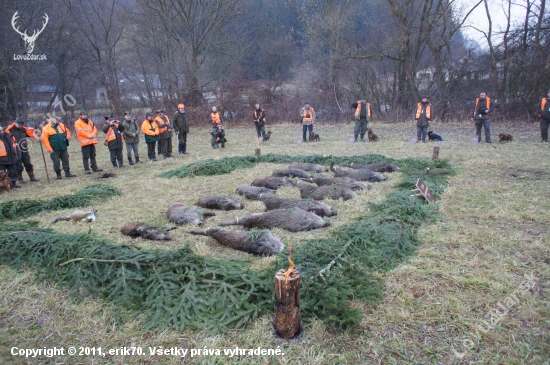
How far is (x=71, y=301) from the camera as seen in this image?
3775 mm

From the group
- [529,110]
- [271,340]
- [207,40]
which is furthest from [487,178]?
[207,40]

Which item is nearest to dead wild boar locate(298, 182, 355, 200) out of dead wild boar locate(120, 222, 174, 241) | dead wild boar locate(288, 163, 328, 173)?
dead wild boar locate(288, 163, 328, 173)

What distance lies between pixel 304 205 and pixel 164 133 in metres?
9.01

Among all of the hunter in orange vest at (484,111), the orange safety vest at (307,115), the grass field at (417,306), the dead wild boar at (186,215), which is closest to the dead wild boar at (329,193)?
the grass field at (417,306)

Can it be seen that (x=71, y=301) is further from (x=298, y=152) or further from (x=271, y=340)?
(x=298, y=152)

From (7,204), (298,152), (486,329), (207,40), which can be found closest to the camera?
(486,329)

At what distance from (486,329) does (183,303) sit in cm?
266

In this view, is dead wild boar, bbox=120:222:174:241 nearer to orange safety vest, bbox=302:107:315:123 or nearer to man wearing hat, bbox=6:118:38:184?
man wearing hat, bbox=6:118:38:184

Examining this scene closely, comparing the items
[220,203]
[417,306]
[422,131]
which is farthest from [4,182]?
[422,131]

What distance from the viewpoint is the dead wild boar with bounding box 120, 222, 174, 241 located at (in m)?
5.33

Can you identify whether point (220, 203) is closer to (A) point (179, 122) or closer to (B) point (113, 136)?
(B) point (113, 136)

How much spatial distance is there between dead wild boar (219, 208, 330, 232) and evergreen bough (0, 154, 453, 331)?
19.7 inches

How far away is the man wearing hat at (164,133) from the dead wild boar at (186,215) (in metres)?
7.70

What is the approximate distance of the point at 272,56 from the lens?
32.7 meters
